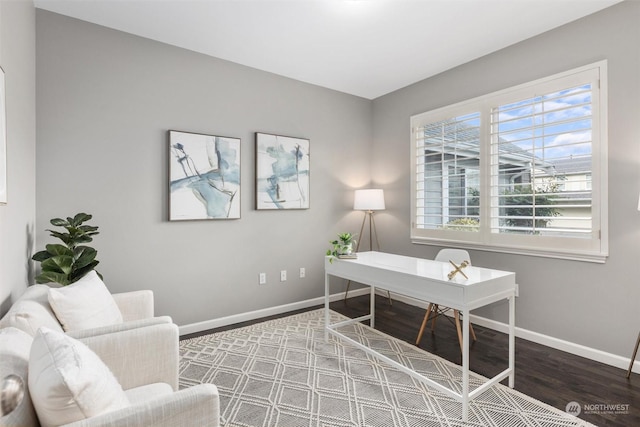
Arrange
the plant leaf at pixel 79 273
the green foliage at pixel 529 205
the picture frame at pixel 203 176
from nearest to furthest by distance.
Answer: the plant leaf at pixel 79 273, the green foliage at pixel 529 205, the picture frame at pixel 203 176

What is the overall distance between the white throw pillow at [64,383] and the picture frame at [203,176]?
2.09 metres

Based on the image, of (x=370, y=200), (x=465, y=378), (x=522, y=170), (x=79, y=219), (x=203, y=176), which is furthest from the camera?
(x=370, y=200)

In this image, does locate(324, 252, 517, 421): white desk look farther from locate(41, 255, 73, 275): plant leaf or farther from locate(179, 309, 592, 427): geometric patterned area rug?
locate(41, 255, 73, 275): plant leaf

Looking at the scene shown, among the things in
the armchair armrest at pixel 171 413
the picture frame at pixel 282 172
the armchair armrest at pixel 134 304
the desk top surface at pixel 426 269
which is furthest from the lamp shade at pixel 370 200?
the armchair armrest at pixel 171 413

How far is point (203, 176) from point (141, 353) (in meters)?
1.97

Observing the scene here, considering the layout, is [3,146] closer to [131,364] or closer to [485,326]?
[131,364]

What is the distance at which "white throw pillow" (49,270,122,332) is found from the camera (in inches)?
62.8

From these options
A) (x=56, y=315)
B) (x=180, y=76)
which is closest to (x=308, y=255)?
(x=180, y=76)

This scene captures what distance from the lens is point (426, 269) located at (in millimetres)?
2350

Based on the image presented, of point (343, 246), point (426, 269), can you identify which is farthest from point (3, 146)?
point (426, 269)

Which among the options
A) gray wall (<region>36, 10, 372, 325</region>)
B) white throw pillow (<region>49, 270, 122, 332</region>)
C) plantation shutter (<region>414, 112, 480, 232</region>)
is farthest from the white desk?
white throw pillow (<region>49, 270, 122, 332</region>)

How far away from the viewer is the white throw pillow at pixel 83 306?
160 cm

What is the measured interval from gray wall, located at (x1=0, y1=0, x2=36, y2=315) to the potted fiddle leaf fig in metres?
0.13

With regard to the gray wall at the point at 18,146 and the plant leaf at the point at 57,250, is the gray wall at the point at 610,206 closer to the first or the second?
the plant leaf at the point at 57,250
